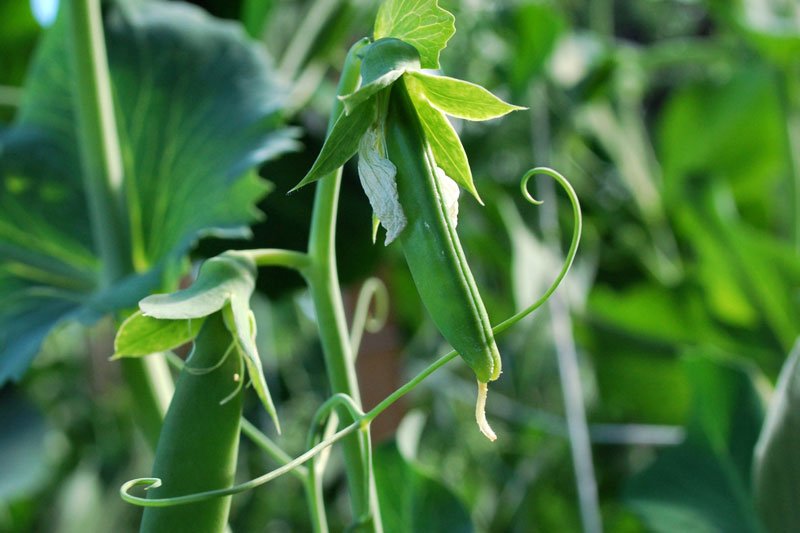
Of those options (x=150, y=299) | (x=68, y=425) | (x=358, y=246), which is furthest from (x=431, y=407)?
(x=150, y=299)

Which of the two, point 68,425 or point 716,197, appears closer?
point 716,197

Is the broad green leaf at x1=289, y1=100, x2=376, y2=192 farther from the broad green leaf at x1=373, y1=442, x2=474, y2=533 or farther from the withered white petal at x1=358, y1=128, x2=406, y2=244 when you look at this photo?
the broad green leaf at x1=373, y1=442, x2=474, y2=533

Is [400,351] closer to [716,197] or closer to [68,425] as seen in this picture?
[716,197]

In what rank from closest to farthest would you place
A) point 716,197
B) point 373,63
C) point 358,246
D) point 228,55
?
point 373,63, point 228,55, point 358,246, point 716,197

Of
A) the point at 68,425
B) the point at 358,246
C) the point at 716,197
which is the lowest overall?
the point at 68,425

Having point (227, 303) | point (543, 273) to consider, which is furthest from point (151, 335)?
point (543, 273)

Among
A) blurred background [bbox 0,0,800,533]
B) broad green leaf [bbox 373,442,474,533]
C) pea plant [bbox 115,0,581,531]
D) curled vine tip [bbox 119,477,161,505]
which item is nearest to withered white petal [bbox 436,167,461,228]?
pea plant [bbox 115,0,581,531]

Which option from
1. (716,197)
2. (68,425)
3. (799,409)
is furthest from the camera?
(68,425)
